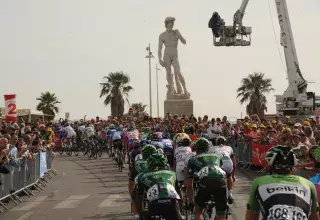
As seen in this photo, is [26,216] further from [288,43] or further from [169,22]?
[169,22]

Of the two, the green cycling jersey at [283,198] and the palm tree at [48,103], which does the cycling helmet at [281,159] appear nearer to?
the green cycling jersey at [283,198]

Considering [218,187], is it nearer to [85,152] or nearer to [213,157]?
[213,157]

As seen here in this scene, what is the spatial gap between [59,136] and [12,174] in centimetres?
2073

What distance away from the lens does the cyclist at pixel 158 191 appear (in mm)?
6723

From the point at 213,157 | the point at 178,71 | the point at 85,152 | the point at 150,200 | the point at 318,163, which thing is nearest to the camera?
the point at 150,200

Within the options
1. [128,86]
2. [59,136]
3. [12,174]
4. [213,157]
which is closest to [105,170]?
[12,174]

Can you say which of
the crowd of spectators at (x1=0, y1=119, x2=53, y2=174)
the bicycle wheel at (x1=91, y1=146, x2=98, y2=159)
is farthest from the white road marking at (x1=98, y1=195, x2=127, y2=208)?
the bicycle wheel at (x1=91, y1=146, x2=98, y2=159)

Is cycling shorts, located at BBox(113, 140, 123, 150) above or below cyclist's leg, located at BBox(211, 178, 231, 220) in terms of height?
above

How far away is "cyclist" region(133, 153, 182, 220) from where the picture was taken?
672 cm

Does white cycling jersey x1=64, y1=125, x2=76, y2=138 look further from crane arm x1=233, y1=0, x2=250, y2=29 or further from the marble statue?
crane arm x1=233, y1=0, x2=250, y2=29

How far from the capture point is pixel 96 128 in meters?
32.6

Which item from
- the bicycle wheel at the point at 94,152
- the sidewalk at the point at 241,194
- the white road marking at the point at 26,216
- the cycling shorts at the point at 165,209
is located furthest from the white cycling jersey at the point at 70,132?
the cycling shorts at the point at 165,209

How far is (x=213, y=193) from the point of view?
8.40 metres

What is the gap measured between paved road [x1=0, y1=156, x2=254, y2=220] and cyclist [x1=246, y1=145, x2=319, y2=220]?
259 inches
